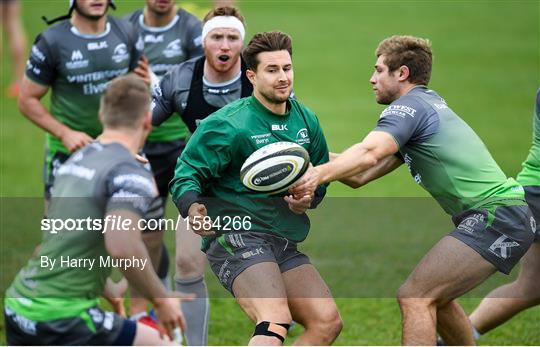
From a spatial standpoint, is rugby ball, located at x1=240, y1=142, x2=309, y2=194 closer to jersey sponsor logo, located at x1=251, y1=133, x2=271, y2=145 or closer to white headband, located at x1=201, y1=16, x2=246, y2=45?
jersey sponsor logo, located at x1=251, y1=133, x2=271, y2=145

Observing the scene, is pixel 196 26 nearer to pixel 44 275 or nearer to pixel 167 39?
pixel 167 39

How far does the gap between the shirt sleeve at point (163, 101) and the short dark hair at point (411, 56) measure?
203 cm

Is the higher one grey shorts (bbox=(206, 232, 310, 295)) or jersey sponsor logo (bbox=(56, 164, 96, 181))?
jersey sponsor logo (bbox=(56, 164, 96, 181))

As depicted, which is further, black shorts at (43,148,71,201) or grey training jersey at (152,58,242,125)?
black shorts at (43,148,71,201)

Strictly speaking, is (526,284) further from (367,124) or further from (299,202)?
(367,124)

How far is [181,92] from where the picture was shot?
9281 mm

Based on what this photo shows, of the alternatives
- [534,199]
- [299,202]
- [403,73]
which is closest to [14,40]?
[403,73]

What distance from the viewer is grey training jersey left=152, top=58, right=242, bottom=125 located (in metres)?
9.27

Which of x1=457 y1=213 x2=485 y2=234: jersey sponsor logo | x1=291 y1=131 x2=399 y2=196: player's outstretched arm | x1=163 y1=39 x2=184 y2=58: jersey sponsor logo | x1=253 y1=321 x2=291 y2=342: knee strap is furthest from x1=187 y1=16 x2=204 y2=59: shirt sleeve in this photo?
x1=253 y1=321 x2=291 y2=342: knee strap

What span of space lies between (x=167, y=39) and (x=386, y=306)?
361 centimetres

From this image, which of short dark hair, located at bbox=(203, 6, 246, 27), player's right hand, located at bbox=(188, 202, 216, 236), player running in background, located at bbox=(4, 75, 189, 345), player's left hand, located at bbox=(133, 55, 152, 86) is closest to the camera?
player running in background, located at bbox=(4, 75, 189, 345)

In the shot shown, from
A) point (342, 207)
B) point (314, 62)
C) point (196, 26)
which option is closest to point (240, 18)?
point (196, 26)

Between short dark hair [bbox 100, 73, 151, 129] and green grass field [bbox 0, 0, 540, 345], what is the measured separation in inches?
138

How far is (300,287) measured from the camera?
25.7ft
